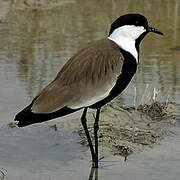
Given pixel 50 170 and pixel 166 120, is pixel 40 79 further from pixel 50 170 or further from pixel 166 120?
pixel 50 170

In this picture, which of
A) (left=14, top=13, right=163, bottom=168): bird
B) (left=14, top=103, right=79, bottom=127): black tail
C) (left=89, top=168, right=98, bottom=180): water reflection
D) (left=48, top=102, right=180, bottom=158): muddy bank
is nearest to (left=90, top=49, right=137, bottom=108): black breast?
(left=14, top=13, right=163, bottom=168): bird

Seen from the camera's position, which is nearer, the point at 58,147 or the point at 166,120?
the point at 58,147

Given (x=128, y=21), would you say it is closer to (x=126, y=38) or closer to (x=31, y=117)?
(x=126, y=38)

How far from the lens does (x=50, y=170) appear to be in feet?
16.6

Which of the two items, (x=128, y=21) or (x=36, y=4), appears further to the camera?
(x=36, y=4)

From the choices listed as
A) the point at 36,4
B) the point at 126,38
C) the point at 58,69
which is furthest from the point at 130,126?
the point at 36,4

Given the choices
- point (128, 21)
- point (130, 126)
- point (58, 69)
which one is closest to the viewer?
point (128, 21)

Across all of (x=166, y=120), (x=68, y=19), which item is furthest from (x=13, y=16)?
(x=166, y=120)

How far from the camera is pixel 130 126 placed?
6.19 metres

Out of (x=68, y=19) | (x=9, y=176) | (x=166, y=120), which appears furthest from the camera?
(x=68, y=19)

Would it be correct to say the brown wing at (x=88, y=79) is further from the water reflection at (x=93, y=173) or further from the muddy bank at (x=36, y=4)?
the muddy bank at (x=36, y=4)

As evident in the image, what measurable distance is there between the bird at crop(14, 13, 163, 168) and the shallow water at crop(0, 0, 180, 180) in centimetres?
57

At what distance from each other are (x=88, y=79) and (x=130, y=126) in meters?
1.35

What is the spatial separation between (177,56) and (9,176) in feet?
18.5
